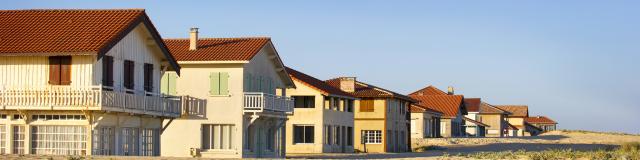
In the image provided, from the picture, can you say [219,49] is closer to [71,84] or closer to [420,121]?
[71,84]

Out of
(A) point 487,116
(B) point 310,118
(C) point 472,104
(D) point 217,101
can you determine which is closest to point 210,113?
(D) point 217,101

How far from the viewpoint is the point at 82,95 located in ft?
118

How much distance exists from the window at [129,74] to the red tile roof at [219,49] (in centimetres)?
651

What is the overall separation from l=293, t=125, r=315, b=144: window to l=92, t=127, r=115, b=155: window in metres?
24.0

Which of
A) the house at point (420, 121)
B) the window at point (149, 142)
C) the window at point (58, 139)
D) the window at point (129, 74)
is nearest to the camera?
the window at point (58, 139)

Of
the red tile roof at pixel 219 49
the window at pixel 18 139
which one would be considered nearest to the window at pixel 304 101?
the red tile roof at pixel 219 49

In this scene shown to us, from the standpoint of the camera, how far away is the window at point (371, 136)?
A: 70.0 m

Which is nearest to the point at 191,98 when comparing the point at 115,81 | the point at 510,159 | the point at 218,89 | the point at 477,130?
the point at 218,89

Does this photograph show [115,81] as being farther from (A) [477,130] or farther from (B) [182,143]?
(A) [477,130]

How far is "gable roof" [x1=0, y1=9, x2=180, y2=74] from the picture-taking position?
3669 cm

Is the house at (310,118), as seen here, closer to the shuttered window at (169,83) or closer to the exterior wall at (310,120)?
the exterior wall at (310,120)

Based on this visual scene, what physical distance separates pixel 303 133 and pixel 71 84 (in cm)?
2589

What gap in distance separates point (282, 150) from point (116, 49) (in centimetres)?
1571

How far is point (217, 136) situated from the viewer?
4747cm
